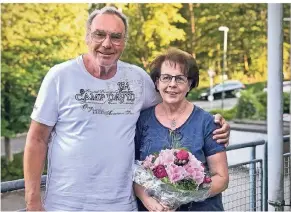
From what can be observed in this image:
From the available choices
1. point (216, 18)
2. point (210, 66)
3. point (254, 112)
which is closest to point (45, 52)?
point (254, 112)

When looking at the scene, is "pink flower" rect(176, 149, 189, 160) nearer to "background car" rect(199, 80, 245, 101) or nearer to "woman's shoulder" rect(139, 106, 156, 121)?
"woman's shoulder" rect(139, 106, 156, 121)

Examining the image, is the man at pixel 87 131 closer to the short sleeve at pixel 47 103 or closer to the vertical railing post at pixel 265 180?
the short sleeve at pixel 47 103

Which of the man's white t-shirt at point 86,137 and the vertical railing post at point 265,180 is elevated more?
the man's white t-shirt at point 86,137

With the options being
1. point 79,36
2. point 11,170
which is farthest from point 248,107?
point 11,170

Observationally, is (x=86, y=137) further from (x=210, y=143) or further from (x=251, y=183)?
(x=251, y=183)

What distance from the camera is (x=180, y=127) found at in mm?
2316

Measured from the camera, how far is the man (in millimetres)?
2211

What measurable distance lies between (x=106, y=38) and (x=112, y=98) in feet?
0.87

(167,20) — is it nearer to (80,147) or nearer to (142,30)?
(142,30)

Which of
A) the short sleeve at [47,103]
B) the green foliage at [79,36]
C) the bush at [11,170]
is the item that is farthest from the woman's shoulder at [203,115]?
the bush at [11,170]

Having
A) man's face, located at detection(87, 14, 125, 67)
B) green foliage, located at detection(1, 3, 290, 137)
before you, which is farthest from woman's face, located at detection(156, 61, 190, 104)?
green foliage, located at detection(1, 3, 290, 137)

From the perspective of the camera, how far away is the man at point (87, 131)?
221 centimetres

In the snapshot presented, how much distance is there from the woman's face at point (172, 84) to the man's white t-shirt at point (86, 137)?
166 millimetres

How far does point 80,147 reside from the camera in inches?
88.1
